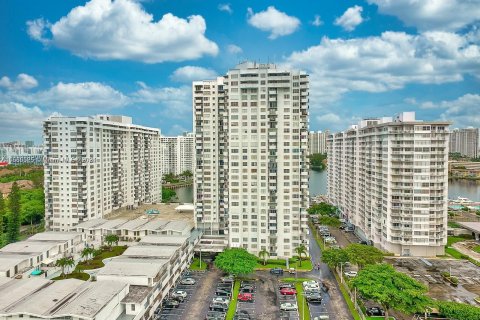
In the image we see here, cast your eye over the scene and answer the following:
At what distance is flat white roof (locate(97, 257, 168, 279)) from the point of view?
1428 inches

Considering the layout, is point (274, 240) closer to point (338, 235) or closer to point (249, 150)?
point (249, 150)

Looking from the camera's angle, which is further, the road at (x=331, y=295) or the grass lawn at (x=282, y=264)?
the grass lawn at (x=282, y=264)

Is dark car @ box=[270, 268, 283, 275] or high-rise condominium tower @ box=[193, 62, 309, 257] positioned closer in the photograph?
dark car @ box=[270, 268, 283, 275]

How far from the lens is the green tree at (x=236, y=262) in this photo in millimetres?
44594

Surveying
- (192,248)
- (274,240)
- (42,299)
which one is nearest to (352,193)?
(274,240)

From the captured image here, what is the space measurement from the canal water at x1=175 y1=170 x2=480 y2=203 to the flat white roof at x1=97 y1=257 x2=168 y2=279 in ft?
253

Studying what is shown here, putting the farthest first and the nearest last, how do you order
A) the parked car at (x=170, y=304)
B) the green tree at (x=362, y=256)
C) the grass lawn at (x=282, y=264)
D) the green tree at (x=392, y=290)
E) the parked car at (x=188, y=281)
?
the grass lawn at (x=282, y=264), the green tree at (x=362, y=256), the parked car at (x=188, y=281), the parked car at (x=170, y=304), the green tree at (x=392, y=290)

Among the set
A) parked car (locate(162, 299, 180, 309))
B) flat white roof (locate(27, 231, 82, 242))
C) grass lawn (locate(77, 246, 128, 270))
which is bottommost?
parked car (locate(162, 299, 180, 309))

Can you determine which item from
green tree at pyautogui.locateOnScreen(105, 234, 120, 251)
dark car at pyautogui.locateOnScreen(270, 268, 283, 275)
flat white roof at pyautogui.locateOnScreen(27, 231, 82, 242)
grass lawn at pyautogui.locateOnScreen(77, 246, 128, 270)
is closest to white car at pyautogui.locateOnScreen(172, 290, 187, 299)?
grass lawn at pyautogui.locateOnScreen(77, 246, 128, 270)

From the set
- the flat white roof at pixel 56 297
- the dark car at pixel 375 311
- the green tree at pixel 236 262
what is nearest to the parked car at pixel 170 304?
the flat white roof at pixel 56 297

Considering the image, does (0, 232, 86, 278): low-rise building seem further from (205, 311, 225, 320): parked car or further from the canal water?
the canal water

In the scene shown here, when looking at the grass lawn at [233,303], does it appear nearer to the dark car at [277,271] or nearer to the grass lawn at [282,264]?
the dark car at [277,271]

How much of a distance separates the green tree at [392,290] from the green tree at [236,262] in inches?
500

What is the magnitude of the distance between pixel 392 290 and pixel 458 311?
5487mm
